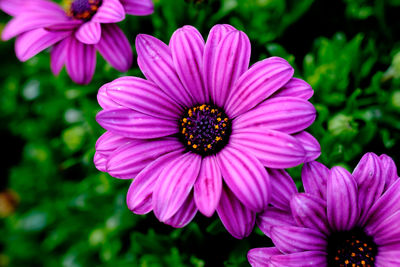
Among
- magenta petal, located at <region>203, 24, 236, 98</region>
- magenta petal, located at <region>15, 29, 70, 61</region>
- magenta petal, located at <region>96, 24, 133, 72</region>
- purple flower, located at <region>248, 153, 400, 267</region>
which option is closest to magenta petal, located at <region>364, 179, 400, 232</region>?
purple flower, located at <region>248, 153, 400, 267</region>

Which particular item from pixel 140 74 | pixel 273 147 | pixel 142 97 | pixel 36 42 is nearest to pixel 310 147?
pixel 273 147

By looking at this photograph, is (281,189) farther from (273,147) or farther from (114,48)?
(114,48)

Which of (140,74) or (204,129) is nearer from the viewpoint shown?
(204,129)

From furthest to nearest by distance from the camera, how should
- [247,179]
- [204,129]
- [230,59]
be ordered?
[204,129] → [230,59] → [247,179]

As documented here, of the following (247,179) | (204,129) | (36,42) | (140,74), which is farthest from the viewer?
(140,74)

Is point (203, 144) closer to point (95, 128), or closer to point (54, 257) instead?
point (95, 128)

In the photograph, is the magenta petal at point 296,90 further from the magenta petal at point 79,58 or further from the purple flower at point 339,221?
the magenta petal at point 79,58

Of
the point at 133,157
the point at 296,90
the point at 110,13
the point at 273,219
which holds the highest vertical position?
the point at 110,13

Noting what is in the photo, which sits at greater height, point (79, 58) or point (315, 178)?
point (79, 58)
